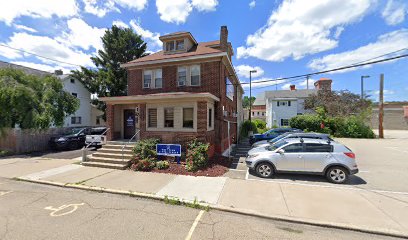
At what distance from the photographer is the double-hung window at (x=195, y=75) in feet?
41.3

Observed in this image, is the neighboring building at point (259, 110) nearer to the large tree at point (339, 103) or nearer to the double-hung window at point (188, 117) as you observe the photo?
the large tree at point (339, 103)

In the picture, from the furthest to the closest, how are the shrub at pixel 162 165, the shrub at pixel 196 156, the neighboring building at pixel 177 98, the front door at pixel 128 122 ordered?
the front door at pixel 128 122 → the neighboring building at pixel 177 98 → the shrub at pixel 162 165 → the shrub at pixel 196 156

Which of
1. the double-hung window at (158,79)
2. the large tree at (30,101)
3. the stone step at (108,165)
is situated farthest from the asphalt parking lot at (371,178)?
the large tree at (30,101)

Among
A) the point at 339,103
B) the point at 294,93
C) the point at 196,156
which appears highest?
the point at 294,93

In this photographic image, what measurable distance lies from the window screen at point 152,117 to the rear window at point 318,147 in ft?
26.5

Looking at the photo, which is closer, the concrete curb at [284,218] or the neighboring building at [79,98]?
the concrete curb at [284,218]

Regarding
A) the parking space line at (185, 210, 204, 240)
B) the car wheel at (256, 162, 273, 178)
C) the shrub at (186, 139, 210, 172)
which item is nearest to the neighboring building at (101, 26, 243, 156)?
the shrub at (186, 139, 210, 172)

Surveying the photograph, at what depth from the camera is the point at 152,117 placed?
11.1 meters

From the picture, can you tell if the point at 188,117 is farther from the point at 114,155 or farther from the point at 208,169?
the point at 114,155

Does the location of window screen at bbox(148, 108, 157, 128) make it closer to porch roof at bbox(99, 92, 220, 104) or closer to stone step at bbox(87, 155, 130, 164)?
porch roof at bbox(99, 92, 220, 104)

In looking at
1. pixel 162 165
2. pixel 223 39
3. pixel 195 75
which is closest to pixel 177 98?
pixel 195 75

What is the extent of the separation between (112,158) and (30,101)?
30.5 feet

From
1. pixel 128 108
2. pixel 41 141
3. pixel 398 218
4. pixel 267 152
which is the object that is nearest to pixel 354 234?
pixel 398 218

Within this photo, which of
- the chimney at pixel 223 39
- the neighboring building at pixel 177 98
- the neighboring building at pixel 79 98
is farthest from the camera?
the neighboring building at pixel 79 98
